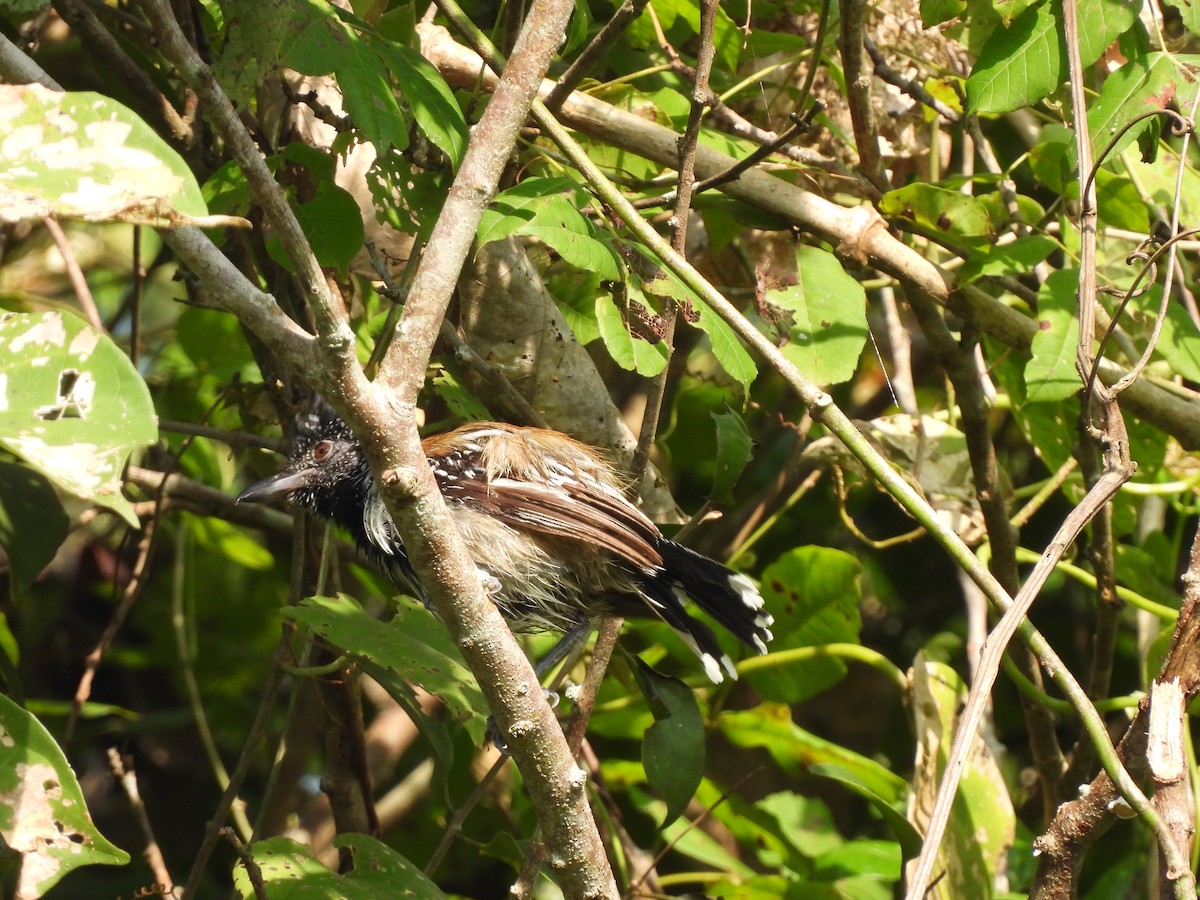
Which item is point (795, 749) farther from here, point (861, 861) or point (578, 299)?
point (578, 299)

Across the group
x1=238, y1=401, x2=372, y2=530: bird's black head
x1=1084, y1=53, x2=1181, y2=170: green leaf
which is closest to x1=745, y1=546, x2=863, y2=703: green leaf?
x1=238, y1=401, x2=372, y2=530: bird's black head

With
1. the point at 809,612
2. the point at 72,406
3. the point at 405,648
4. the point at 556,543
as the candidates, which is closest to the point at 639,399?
the point at 809,612

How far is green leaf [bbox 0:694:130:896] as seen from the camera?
190cm

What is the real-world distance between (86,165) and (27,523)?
2154mm

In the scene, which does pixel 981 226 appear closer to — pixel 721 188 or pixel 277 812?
pixel 721 188

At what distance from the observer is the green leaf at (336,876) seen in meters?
2.40

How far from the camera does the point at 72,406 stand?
5.18 ft

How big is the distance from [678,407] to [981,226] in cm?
147

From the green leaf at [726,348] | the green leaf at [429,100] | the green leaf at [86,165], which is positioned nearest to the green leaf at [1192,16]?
the green leaf at [726,348]

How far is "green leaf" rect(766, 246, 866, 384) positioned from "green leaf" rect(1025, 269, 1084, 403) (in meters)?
0.40

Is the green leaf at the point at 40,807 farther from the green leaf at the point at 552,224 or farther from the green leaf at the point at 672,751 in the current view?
the green leaf at the point at 672,751

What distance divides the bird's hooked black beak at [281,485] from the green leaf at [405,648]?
620 mm

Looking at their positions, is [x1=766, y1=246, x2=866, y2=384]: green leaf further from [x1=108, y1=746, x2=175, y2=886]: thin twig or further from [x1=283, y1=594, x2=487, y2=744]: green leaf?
[x1=108, y1=746, x2=175, y2=886]: thin twig

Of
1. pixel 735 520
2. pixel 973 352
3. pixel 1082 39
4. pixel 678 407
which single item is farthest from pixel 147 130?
pixel 735 520
